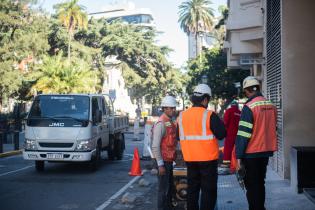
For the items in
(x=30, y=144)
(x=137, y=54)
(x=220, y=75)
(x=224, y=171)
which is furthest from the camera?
(x=137, y=54)

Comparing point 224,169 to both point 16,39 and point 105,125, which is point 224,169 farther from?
point 16,39

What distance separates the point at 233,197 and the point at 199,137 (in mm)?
2937

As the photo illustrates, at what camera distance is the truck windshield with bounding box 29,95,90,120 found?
536 inches

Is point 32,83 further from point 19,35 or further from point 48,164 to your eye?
point 48,164

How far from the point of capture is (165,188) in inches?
281

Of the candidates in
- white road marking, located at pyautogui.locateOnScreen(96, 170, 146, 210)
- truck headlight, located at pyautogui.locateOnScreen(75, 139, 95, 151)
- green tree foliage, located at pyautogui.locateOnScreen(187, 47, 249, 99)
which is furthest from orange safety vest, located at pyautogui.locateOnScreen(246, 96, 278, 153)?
Answer: green tree foliage, located at pyautogui.locateOnScreen(187, 47, 249, 99)

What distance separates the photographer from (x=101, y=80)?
57188mm

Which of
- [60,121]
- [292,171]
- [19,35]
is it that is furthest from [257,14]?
[19,35]

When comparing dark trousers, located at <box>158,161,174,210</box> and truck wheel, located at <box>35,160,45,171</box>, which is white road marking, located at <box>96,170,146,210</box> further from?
truck wheel, located at <box>35,160,45,171</box>

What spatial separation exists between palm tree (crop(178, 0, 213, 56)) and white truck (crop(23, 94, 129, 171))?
59.9 meters

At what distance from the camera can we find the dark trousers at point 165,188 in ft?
23.3

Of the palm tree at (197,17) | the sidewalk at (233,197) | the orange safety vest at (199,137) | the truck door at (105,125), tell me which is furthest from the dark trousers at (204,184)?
the palm tree at (197,17)

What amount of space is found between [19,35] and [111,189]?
3470cm

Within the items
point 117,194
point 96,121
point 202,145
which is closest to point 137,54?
point 96,121
